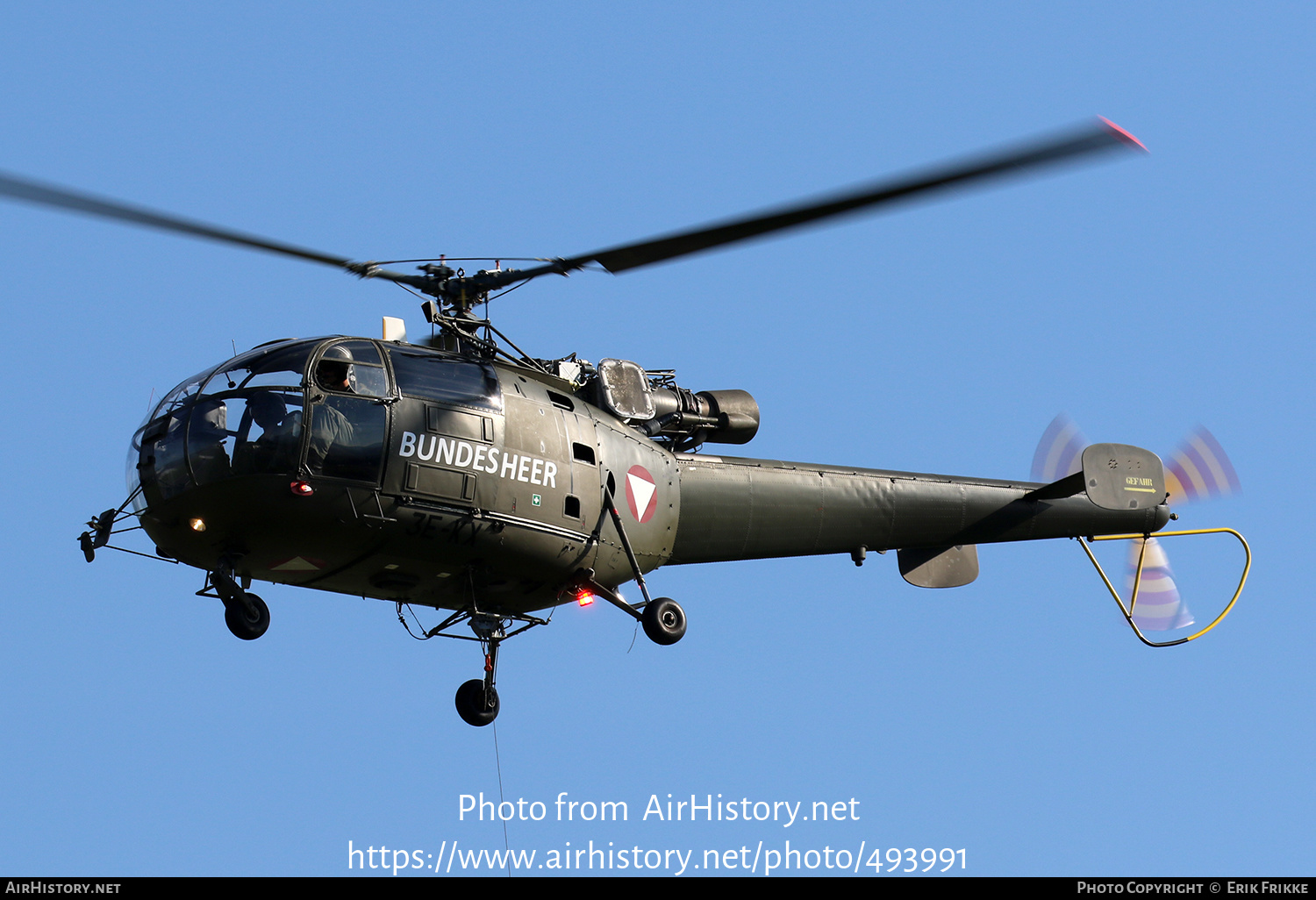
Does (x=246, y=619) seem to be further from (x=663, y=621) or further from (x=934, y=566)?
(x=934, y=566)

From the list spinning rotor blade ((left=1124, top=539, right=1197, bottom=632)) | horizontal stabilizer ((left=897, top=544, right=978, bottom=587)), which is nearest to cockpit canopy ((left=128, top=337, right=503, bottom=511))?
horizontal stabilizer ((left=897, top=544, right=978, bottom=587))

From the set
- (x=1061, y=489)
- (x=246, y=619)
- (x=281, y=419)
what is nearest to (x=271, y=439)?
(x=281, y=419)

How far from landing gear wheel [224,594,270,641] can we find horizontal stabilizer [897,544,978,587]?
1035 cm

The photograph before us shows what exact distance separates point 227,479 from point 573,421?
14.7 ft

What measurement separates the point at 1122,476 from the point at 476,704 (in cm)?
1082

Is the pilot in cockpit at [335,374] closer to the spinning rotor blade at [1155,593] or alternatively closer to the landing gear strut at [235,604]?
the landing gear strut at [235,604]

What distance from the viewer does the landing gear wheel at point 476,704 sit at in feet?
67.9

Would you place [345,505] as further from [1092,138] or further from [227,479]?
[1092,138]

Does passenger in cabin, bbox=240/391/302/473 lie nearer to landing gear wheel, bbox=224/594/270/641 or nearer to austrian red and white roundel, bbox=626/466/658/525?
landing gear wheel, bbox=224/594/270/641

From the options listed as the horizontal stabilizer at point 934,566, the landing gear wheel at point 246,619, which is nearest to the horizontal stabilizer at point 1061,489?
the horizontal stabilizer at point 934,566

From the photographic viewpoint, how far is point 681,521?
70.2ft

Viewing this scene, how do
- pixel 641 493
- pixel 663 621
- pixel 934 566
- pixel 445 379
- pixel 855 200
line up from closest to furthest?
pixel 855 200 < pixel 445 379 < pixel 663 621 < pixel 641 493 < pixel 934 566

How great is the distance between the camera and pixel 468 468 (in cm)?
1822
